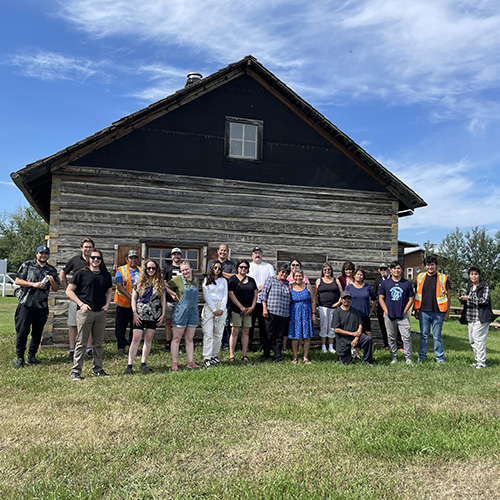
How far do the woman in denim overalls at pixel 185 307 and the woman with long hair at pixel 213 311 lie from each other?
281 millimetres

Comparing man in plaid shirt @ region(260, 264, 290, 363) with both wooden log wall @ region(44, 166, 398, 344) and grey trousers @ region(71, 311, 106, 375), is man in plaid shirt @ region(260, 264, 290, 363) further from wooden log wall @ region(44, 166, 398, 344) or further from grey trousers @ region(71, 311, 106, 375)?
grey trousers @ region(71, 311, 106, 375)

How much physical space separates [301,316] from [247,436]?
14.5 ft

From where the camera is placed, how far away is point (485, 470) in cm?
376

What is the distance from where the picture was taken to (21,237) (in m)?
51.6

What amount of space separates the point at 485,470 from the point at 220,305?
508 cm

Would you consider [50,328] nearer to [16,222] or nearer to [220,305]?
[220,305]

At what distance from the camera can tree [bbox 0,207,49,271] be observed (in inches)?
1977

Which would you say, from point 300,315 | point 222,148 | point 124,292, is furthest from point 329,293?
point 222,148

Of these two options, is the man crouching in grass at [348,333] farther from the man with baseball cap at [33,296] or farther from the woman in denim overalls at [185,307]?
the man with baseball cap at [33,296]

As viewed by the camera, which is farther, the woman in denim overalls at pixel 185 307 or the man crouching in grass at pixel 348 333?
the man crouching in grass at pixel 348 333

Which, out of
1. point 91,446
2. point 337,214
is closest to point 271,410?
point 91,446

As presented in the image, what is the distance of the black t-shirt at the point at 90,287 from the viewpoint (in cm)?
707

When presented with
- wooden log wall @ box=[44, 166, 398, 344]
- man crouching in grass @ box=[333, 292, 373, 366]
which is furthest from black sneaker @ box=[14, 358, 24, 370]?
man crouching in grass @ box=[333, 292, 373, 366]

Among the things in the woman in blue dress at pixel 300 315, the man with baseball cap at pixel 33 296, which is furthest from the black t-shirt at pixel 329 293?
the man with baseball cap at pixel 33 296
